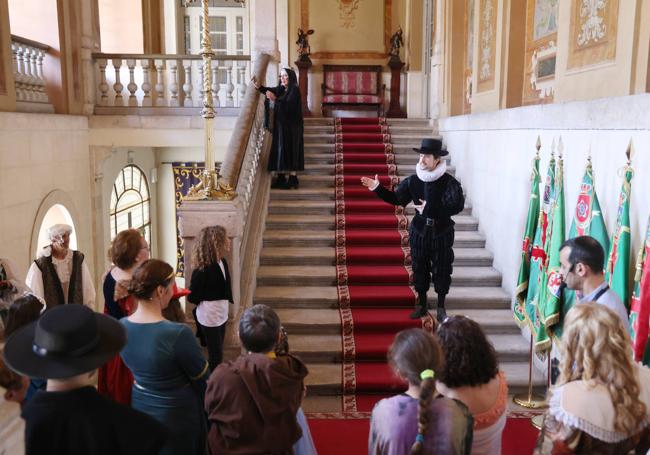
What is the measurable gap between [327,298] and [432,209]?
4.68 ft

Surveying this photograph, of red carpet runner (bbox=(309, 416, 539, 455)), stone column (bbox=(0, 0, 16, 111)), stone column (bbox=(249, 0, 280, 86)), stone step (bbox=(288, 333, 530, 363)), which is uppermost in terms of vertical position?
stone column (bbox=(249, 0, 280, 86))

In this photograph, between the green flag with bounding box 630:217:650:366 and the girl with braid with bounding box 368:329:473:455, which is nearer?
the girl with braid with bounding box 368:329:473:455

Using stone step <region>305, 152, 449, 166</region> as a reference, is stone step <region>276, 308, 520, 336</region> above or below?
→ below

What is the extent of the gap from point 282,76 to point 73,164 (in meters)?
3.15

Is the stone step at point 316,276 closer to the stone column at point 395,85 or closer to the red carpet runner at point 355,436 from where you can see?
the red carpet runner at point 355,436

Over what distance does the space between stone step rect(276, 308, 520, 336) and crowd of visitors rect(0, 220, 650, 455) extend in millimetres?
2418

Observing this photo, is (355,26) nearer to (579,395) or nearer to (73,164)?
(73,164)

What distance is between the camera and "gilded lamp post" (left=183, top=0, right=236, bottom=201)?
16.3ft

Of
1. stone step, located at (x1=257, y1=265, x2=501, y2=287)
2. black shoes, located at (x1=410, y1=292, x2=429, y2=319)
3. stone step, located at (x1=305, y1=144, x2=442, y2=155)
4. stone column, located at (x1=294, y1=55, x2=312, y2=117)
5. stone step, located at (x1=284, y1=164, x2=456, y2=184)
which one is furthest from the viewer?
stone column, located at (x1=294, y1=55, x2=312, y2=117)

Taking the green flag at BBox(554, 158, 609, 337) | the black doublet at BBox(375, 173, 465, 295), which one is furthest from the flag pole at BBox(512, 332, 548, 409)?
the black doublet at BBox(375, 173, 465, 295)

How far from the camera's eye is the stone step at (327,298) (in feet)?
19.7

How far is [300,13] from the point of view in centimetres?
1284

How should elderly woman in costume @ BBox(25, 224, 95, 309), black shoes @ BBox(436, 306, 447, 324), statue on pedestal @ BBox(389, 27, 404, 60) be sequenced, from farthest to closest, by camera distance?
statue on pedestal @ BBox(389, 27, 404, 60) → black shoes @ BBox(436, 306, 447, 324) → elderly woman in costume @ BBox(25, 224, 95, 309)

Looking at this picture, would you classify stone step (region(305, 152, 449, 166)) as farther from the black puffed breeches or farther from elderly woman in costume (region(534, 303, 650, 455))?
elderly woman in costume (region(534, 303, 650, 455))
